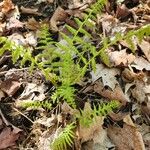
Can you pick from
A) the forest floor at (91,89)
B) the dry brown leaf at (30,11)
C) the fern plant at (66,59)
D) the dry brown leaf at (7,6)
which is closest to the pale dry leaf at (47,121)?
the forest floor at (91,89)

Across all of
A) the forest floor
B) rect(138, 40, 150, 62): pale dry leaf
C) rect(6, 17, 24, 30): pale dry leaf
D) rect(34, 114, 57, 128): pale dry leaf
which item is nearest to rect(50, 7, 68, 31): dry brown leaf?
the forest floor

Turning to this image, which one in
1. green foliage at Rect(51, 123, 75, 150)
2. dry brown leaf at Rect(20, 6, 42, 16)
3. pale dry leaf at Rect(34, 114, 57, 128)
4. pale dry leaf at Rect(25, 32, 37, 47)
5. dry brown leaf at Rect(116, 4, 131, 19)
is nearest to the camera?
green foliage at Rect(51, 123, 75, 150)

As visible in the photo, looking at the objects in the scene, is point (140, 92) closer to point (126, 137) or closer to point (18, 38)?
point (126, 137)

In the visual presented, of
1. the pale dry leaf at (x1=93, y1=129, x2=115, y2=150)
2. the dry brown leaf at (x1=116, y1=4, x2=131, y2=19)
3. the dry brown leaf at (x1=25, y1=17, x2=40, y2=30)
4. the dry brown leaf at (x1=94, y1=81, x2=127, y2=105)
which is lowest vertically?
the pale dry leaf at (x1=93, y1=129, x2=115, y2=150)

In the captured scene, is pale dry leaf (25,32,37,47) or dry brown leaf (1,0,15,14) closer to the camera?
pale dry leaf (25,32,37,47)

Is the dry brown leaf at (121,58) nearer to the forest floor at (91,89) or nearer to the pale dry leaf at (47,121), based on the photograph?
the forest floor at (91,89)

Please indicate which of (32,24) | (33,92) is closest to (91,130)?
(33,92)

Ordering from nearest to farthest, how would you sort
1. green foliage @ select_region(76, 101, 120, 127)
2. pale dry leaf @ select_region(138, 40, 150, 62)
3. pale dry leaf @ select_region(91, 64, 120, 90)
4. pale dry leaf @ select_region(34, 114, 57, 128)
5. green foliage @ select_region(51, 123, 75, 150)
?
1. green foliage @ select_region(51, 123, 75, 150)
2. green foliage @ select_region(76, 101, 120, 127)
3. pale dry leaf @ select_region(34, 114, 57, 128)
4. pale dry leaf @ select_region(91, 64, 120, 90)
5. pale dry leaf @ select_region(138, 40, 150, 62)

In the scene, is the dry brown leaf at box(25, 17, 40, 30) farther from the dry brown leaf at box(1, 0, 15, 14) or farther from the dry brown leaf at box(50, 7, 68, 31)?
the dry brown leaf at box(1, 0, 15, 14)
